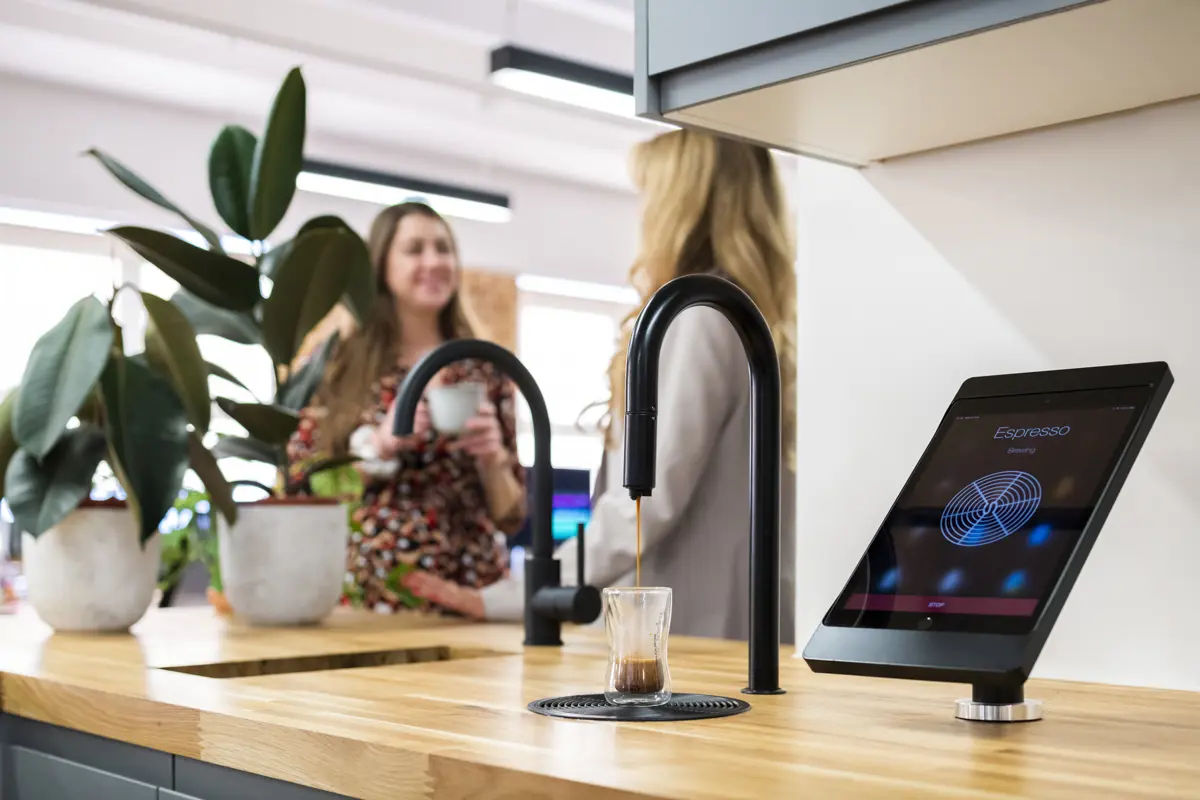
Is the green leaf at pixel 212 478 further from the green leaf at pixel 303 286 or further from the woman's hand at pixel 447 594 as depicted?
the woman's hand at pixel 447 594

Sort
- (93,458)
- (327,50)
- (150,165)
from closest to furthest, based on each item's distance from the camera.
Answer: (93,458) → (327,50) → (150,165)

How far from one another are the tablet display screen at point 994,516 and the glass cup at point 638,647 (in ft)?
0.44

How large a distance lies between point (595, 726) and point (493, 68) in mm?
3495

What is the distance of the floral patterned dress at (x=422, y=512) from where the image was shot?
268cm

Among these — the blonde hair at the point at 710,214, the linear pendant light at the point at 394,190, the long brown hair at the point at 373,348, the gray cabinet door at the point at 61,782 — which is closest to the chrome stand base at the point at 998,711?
the gray cabinet door at the point at 61,782

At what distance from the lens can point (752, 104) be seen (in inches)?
44.1

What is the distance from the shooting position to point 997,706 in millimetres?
923

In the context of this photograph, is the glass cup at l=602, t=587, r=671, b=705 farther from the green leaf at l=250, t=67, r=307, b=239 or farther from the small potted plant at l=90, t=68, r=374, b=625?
the green leaf at l=250, t=67, r=307, b=239

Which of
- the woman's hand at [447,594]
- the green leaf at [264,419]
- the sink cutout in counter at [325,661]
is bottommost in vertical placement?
the sink cutout in counter at [325,661]

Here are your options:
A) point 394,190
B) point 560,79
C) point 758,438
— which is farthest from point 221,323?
point 394,190

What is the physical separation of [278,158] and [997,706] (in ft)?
4.47

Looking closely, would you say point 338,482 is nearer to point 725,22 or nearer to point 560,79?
point 725,22

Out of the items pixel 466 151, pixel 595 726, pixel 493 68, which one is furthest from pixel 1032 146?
pixel 466 151

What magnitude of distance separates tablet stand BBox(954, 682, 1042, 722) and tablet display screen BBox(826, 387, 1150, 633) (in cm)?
7
